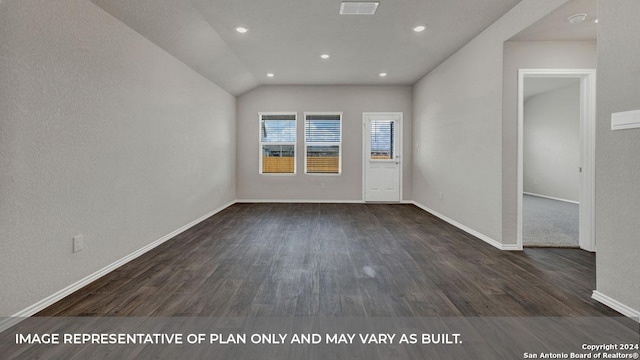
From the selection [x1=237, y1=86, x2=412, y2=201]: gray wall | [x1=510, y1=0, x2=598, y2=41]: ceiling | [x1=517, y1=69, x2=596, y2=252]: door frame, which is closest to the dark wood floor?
[x1=517, y1=69, x2=596, y2=252]: door frame

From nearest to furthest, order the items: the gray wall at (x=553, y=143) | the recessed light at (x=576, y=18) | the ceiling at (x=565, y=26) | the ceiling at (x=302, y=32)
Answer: the ceiling at (x=565, y=26) → the recessed light at (x=576, y=18) → the ceiling at (x=302, y=32) → the gray wall at (x=553, y=143)

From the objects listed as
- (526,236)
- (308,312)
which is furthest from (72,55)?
(526,236)

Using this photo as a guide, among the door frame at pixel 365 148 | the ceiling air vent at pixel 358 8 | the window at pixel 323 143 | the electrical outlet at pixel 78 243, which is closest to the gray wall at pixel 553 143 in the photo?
the door frame at pixel 365 148

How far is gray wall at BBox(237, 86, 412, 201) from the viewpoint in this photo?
6.65 metres

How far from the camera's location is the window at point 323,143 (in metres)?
6.78

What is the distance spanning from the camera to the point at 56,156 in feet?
6.98

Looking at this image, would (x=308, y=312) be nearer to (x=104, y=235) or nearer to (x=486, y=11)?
(x=104, y=235)

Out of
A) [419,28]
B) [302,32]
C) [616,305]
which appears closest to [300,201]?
[302,32]

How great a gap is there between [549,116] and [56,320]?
988 cm

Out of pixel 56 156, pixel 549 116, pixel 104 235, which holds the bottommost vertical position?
pixel 104 235

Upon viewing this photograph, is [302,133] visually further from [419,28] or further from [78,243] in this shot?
[78,243]

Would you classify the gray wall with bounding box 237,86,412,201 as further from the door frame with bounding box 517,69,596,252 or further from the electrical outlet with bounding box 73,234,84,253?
the electrical outlet with bounding box 73,234,84,253

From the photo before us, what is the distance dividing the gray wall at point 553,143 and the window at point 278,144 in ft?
21.6

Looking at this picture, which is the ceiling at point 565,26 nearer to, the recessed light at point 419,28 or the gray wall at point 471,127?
the gray wall at point 471,127
